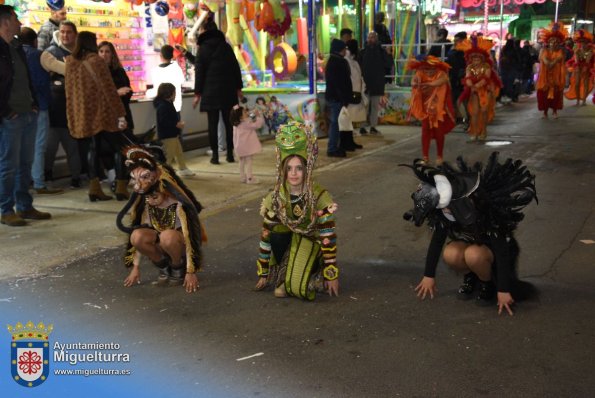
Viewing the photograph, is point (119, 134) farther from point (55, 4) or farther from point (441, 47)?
point (441, 47)

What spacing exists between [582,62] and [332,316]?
49.1 ft

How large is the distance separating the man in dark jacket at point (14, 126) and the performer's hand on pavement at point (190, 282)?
271cm

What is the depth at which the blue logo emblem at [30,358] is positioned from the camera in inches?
135

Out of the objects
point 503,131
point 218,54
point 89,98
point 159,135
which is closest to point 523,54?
point 503,131

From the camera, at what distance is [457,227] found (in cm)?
419

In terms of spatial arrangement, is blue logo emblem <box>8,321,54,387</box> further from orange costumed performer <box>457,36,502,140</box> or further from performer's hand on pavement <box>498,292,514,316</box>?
orange costumed performer <box>457,36,502,140</box>

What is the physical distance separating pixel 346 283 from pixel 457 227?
1032 millimetres

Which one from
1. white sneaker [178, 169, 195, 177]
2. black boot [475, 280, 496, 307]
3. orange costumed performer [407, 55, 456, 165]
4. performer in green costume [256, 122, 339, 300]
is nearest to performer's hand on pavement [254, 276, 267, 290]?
performer in green costume [256, 122, 339, 300]

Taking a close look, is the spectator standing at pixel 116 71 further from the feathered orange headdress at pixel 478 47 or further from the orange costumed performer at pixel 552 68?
the orange costumed performer at pixel 552 68

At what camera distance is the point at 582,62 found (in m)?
16.8

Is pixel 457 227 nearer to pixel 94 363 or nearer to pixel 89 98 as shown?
pixel 94 363

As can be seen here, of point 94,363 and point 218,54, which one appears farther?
point 218,54

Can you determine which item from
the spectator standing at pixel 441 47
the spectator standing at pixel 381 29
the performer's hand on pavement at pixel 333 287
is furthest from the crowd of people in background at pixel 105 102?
the spectator standing at pixel 441 47

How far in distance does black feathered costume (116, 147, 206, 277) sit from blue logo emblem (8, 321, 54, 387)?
3.42 ft
